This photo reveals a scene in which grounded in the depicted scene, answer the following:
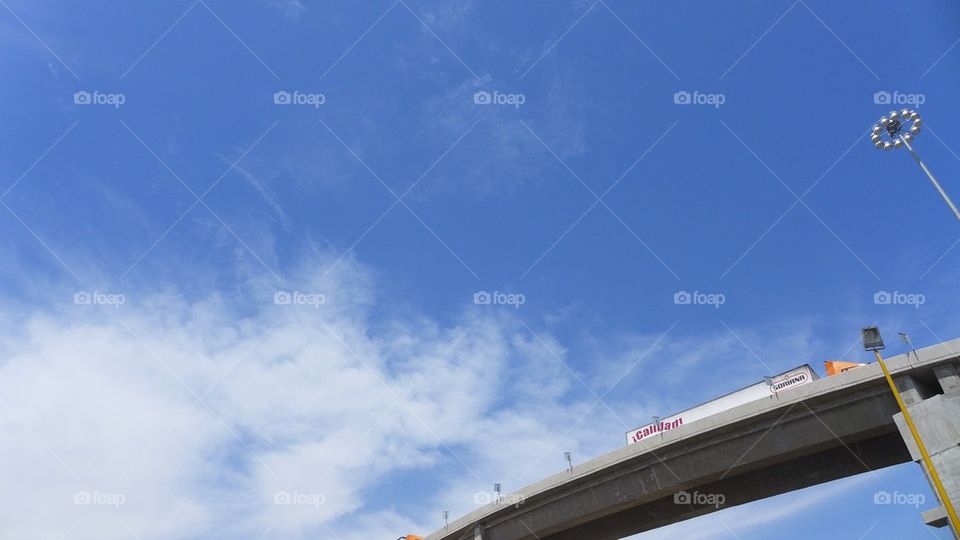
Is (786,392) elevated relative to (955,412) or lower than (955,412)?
elevated

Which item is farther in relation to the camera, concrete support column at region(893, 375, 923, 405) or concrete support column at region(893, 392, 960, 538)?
concrete support column at region(893, 375, 923, 405)

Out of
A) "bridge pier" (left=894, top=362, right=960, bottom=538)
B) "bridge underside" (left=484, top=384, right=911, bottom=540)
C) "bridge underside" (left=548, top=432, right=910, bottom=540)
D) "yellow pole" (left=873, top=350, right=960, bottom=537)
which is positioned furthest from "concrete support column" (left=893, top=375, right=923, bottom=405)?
"bridge underside" (left=548, top=432, right=910, bottom=540)

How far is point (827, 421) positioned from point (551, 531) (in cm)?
1294

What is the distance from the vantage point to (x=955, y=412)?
58.9 ft

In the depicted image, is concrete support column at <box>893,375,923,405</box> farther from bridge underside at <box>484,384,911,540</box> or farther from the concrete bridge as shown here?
bridge underside at <box>484,384,911,540</box>

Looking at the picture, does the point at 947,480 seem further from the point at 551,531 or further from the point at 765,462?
the point at 551,531

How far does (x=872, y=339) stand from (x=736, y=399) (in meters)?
6.36

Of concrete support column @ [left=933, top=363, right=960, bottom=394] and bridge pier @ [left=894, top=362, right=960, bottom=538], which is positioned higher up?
concrete support column @ [left=933, top=363, right=960, bottom=394]

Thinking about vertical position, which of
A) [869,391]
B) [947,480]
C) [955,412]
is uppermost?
[869,391]

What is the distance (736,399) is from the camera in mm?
24516

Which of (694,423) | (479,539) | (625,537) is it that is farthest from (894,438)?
(479,539)

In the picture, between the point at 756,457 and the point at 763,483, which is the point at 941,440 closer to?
the point at 756,457

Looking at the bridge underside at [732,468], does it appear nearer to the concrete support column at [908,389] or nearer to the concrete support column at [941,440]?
the concrete support column at [908,389]

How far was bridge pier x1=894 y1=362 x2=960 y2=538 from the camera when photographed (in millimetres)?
17562
